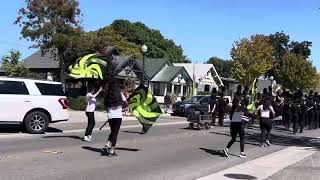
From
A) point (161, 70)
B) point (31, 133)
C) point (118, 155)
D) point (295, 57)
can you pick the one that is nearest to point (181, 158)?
point (118, 155)

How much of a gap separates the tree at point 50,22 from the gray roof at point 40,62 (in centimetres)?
1790

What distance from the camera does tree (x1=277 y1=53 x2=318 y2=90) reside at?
291 feet

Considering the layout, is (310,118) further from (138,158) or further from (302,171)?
(138,158)

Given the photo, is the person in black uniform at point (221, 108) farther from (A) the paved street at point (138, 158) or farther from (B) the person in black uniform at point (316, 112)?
(A) the paved street at point (138, 158)

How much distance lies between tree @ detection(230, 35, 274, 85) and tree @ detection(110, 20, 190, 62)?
16.7 metres

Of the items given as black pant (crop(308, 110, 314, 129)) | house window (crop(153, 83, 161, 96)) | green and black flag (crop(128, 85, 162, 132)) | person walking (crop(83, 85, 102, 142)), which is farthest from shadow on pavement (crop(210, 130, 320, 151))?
house window (crop(153, 83, 161, 96))

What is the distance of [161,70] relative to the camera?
206 ft

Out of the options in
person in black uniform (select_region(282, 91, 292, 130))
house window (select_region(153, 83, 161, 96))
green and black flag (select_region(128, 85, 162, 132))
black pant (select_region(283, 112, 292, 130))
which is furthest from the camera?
house window (select_region(153, 83, 161, 96))

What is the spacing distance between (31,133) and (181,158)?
21.1 feet

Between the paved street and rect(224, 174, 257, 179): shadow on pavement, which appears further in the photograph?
rect(224, 174, 257, 179): shadow on pavement

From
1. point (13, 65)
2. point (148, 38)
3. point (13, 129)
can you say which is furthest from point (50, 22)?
point (148, 38)

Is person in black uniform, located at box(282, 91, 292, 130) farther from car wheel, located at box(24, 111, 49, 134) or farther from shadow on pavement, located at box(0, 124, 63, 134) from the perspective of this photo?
car wheel, located at box(24, 111, 49, 134)

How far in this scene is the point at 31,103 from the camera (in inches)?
724

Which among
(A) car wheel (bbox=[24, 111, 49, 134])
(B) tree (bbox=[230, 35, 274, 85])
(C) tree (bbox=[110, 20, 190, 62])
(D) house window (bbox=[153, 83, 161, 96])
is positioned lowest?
(A) car wheel (bbox=[24, 111, 49, 134])
